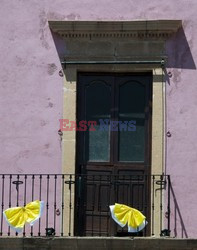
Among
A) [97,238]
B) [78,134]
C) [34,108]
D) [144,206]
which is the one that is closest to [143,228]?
[144,206]

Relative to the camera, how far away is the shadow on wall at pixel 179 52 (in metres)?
12.6

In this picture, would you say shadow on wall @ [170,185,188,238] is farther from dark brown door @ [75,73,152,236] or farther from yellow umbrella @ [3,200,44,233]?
yellow umbrella @ [3,200,44,233]

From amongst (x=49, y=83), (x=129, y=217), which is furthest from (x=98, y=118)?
(x=129, y=217)

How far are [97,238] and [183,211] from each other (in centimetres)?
163

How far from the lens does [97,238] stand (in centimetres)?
1148

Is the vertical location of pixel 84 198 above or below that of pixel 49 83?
below

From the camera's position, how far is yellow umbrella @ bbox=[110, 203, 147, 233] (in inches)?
464

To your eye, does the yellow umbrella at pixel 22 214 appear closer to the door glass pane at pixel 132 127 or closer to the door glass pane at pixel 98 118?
the door glass pane at pixel 98 118

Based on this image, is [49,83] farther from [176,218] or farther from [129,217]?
[176,218]

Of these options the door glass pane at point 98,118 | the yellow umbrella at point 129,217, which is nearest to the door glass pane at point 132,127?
the door glass pane at point 98,118

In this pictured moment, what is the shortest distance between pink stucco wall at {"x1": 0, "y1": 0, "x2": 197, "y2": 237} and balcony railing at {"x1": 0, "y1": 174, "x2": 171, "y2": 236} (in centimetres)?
24

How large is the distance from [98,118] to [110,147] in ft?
1.75

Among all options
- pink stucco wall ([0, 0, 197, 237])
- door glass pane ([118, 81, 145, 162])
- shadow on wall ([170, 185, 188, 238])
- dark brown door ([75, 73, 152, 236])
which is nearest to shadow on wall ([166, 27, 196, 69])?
pink stucco wall ([0, 0, 197, 237])

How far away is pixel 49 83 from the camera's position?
12703mm
